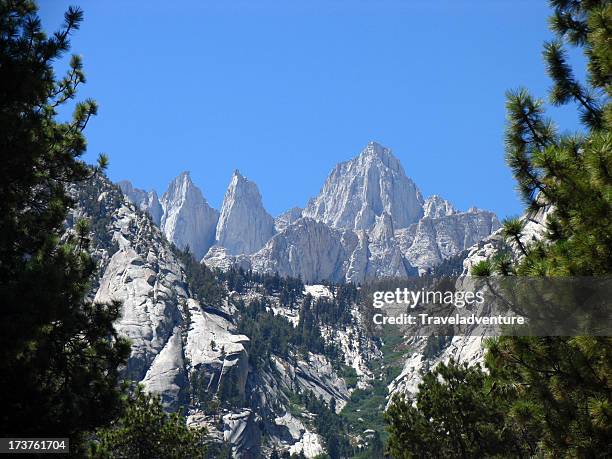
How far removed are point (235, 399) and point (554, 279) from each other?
7096 inches

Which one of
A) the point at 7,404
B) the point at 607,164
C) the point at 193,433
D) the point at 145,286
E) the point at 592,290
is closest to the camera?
the point at 607,164

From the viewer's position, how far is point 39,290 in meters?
12.7

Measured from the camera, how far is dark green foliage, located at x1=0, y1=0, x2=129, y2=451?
13.0 meters

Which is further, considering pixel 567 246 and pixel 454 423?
pixel 454 423

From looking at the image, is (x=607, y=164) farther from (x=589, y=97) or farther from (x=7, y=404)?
(x=7, y=404)

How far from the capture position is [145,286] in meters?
200

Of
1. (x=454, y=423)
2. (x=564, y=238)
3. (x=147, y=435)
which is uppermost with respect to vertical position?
(x=564, y=238)

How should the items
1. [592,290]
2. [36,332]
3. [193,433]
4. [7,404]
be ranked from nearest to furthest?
[592,290] → [36,332] → [7,404] → [193,433]

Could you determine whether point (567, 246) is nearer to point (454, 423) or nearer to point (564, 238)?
point (564, 238)

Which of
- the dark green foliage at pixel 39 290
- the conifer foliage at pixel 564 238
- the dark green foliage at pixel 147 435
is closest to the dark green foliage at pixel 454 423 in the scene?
the dark green foliage at pixel 147 435

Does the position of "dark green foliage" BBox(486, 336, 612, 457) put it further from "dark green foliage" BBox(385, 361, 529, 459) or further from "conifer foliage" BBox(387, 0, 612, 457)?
"dark green foliage" BBox(385, 361, 529, 459)

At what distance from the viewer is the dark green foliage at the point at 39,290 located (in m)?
13.0

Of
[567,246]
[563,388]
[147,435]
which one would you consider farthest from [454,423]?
[567,246]

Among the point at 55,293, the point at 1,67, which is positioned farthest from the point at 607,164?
the point at 1,67
